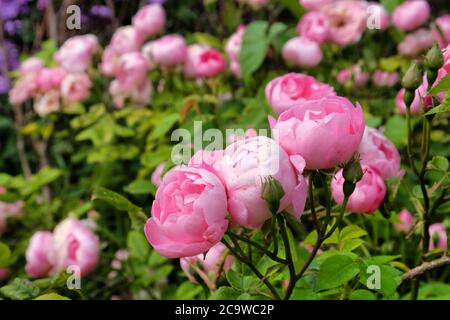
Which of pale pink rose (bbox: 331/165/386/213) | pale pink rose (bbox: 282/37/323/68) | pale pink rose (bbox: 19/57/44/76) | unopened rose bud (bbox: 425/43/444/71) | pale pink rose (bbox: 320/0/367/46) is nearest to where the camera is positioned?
unopened rose bud (bbox: 425/43/444/71)

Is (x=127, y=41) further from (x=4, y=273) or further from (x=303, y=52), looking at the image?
(x=4, y=273)

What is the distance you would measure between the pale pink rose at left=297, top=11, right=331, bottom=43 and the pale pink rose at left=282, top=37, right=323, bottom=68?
20 mm

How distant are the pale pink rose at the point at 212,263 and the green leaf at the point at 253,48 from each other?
2.00 feet

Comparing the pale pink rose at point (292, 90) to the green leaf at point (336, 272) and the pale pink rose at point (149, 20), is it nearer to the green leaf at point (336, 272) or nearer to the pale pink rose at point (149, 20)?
the green leaf at point (336, 272)

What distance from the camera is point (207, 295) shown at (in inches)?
32.6

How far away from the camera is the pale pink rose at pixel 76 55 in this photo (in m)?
1.62

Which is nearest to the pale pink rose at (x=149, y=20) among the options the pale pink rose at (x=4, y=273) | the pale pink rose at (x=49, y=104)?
the pale pink rose at (x=49, y=104)

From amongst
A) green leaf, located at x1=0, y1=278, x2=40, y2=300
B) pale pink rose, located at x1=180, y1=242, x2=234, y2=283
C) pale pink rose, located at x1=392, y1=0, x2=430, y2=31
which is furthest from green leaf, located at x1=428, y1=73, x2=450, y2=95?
pale pink rose, located at x1=392, y1=0, x2=430, y2=31

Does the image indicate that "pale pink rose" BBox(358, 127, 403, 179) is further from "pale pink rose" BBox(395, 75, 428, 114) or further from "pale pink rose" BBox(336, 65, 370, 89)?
"pale pink rose" BBox(336, 65, 370, 89)

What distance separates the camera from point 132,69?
1.53 meters

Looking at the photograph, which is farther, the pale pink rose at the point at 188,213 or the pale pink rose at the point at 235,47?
the pale pink rose at the point at 235,47

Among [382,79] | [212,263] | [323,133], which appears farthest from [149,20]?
[323,133]

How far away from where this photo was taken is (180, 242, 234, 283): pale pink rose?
2.62ft

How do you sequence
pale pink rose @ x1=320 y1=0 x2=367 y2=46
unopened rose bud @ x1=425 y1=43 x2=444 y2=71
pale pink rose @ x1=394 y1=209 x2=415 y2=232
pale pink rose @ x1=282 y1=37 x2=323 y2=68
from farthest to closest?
pale pink rose @ x1=320 y1=0 x2=367 y2=46, pale pink rose @ x1=282 y1=37 x2=323 y2=68, pale pink rose @ x1=394 y1=209 x2=415 y2=232, unopened rose bud @ x1=425 y1=43 x2=444 y2=71
